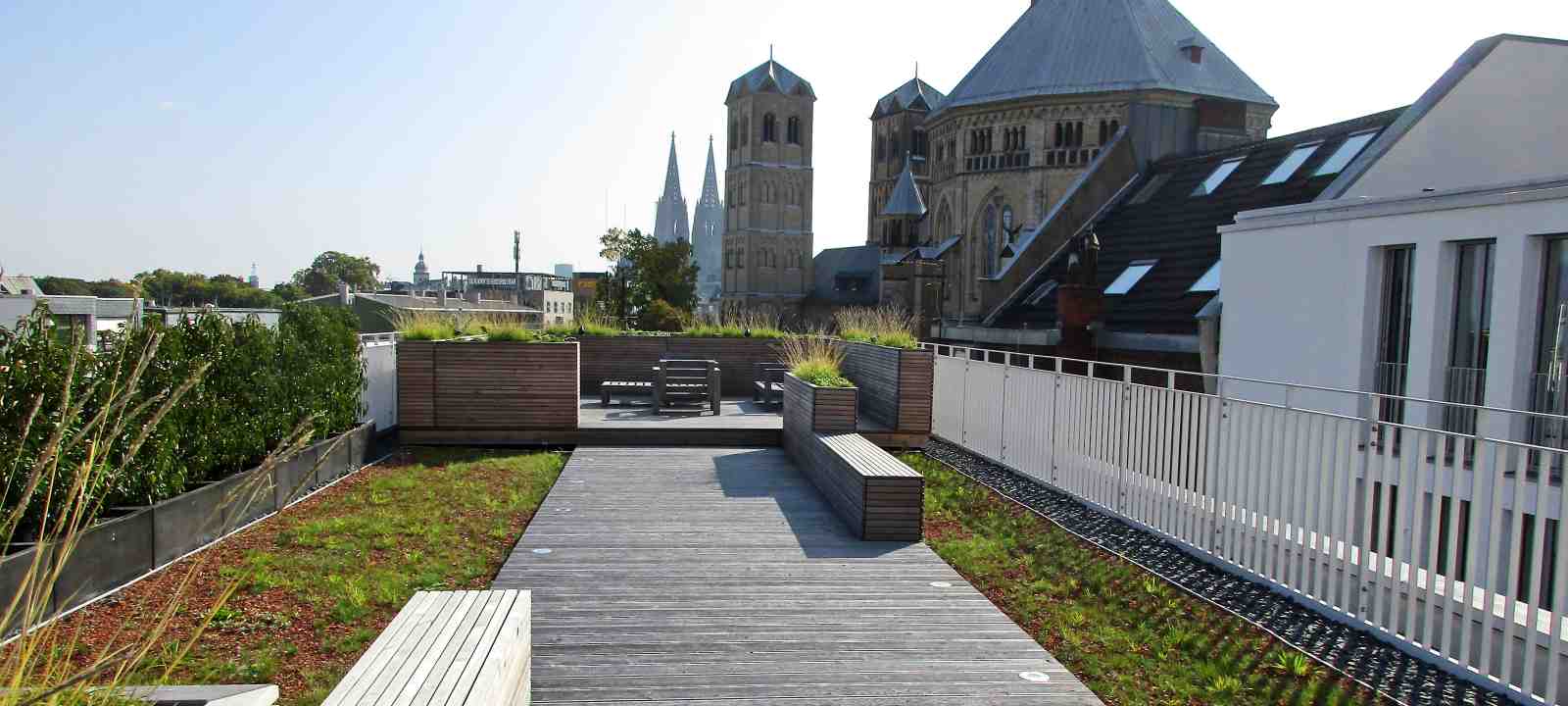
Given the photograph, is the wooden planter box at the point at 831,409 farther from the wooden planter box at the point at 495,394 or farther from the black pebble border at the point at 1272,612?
the wooden planter box at the point at 495,394

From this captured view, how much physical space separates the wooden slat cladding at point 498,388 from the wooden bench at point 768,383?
2904mm

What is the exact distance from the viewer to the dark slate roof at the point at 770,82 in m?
74.6

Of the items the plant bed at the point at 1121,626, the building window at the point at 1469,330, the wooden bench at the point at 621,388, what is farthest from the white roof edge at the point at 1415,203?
the wooden bench at the point at 621,388

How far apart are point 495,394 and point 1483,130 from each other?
14057mm

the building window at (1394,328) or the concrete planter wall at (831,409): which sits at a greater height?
the building window at (1394,328)

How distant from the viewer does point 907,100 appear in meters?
74.2

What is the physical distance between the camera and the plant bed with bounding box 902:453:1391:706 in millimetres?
4344

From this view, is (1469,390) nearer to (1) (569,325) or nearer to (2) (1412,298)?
(2) (1412,298)

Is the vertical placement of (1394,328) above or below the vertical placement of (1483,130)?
below

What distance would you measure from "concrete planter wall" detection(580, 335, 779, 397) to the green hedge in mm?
4711

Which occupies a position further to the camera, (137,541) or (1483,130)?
(1483,130)

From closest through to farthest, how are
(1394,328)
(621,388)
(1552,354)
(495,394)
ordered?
(1552,354)
(1394,328)
(495,394)
(621,388)

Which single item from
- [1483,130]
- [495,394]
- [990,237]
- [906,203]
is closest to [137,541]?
[495,394]

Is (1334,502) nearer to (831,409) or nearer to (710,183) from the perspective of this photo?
(831,409)
